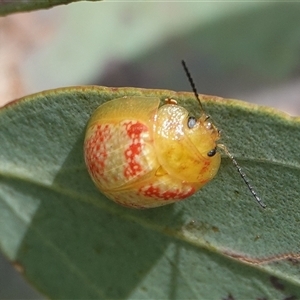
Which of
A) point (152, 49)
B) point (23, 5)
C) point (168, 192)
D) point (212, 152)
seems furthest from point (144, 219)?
point (152, 49)

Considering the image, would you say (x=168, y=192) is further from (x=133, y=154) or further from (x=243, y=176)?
(x=243, y=176)

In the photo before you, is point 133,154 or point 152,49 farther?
point 152,49

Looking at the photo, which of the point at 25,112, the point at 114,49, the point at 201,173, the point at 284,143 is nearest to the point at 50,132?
the point at 25,112

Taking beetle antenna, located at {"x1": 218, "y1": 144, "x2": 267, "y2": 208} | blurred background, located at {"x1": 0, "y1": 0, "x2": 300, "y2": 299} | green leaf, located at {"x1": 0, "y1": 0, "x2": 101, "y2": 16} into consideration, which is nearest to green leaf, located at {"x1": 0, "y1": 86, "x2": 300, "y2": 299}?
beetle antenna, located at {"x1": 218, "y1": 144, "x2": 267, "y2": 208}

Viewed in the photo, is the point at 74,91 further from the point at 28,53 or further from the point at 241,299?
the point at 28,53

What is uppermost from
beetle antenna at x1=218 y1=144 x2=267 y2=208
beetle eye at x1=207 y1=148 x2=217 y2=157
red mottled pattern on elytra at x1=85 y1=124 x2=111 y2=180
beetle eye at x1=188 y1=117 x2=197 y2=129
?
beetle eye at x1=188 y1=117 x2=197 y2=129

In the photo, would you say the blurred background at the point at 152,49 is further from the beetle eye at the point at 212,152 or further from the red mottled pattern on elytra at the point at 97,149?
the beetle eye at the point at 212,152

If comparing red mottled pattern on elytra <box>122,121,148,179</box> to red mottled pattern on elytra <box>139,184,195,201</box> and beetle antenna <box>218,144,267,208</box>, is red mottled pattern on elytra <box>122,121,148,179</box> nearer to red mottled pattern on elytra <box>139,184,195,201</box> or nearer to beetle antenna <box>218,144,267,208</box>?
red mottled pattern on elytra <box>139,184,195,201</box>
